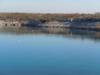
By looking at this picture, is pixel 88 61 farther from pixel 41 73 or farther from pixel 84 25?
pixel 84 25

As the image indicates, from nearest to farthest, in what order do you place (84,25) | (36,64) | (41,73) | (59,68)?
(41,73) → (59,68) → (36,64) → (84,25)

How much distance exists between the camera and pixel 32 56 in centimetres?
1173

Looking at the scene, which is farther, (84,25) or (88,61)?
(84,25)

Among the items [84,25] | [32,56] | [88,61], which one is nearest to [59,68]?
[88,61]

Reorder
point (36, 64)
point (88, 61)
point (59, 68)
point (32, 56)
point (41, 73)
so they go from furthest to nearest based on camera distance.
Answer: point (32, 56)
point (88, 61)
point (36, 64)
point (59, 68)
point (41, 73)

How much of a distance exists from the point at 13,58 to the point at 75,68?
2790 mm

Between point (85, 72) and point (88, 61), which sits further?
point (88, 61)

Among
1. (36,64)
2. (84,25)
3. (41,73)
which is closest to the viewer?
(41,73)

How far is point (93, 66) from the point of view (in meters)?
9.62

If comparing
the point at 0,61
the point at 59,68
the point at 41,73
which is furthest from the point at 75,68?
the point at 0,61

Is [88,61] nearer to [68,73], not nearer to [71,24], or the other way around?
[68,73]

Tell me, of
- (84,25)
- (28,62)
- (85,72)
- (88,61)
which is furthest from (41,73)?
(84,25)

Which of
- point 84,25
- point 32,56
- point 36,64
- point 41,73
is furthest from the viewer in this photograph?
point 84,25

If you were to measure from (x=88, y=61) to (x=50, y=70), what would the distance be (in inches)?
92.2
